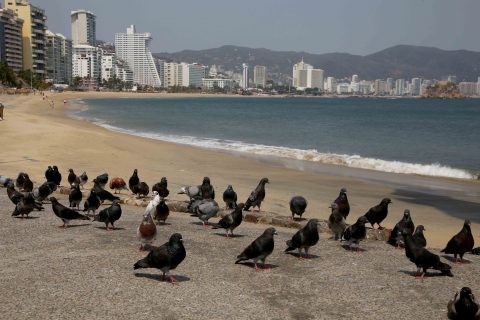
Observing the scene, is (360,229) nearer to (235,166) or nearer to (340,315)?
(340,315)

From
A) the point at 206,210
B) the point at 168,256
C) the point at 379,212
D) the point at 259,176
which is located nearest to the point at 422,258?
the point at 379,212

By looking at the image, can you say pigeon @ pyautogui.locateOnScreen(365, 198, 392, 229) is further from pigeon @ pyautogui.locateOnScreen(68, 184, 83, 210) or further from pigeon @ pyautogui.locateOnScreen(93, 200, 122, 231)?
pigeon @ pyautogui.locateOnScreen(68, 184, 83, 210)

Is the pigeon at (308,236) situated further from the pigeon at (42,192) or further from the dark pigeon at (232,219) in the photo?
the pigeon at (42,192)

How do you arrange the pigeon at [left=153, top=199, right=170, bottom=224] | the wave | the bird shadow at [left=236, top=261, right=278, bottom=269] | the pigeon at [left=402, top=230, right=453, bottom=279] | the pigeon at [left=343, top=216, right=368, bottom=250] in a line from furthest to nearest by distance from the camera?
the wave, the pigeon at [left=153, top=199, right=170, bottom=224], the pigeon at [left=343, top=216, right=368, bottom=250], the bird shadow at [left=236, top=261, right=278, bottom=269], the pigeon at [left=402, top=230, right=453, bottom=279]

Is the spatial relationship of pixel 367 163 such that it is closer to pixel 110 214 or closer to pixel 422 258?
pixel 110 214

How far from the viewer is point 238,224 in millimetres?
11938

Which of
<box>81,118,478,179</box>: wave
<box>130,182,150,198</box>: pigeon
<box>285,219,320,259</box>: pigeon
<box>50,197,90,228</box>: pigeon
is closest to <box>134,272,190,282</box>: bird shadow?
<box>285,219,320,259</box>: pigeon

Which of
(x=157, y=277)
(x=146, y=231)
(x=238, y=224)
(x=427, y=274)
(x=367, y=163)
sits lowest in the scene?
(x=367, y=163)

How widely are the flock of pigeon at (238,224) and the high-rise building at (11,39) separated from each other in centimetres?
17709

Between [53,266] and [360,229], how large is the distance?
620 centimetres

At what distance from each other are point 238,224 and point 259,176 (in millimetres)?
13243

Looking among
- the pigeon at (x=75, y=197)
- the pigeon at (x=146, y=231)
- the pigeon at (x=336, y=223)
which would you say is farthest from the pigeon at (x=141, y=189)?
the pigeon at (x=336, y=223)

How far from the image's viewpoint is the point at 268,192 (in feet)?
66.8

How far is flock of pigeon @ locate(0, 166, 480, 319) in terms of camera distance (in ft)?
27.8
